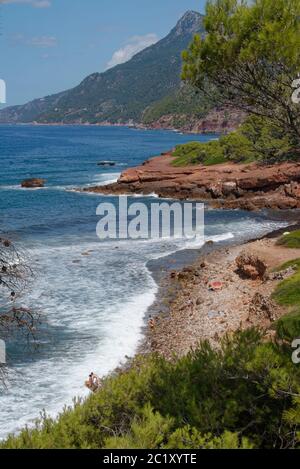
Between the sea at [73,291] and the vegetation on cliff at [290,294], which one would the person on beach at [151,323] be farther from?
the vegetation on cliff at [290,294]

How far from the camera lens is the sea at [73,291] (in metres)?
14.3

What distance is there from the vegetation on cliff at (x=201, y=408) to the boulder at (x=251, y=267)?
14430 mm

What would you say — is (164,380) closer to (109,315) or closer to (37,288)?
(109,315)

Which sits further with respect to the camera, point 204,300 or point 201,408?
point 204,300

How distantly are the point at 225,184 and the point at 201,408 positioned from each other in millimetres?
43037

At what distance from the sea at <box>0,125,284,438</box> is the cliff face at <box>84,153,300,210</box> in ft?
9.03

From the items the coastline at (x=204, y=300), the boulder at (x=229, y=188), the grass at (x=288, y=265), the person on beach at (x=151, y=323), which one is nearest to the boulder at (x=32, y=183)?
the boulder at (x=229, y=188)

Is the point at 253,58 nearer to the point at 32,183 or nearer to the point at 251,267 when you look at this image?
the point at 251,267

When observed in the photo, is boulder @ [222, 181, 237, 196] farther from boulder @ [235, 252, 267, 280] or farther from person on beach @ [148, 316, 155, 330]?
person on beach @ [148, 316, 155, 330]

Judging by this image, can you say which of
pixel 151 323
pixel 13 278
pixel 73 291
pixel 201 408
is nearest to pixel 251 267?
pixel 151 323

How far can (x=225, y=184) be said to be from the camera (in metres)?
49.2

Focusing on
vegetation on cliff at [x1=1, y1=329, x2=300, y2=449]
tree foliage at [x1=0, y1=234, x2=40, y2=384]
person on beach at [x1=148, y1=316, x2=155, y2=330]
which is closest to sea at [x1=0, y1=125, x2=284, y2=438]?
tree foliage at [x1=0, y1=234, x2=40, y2=384]
